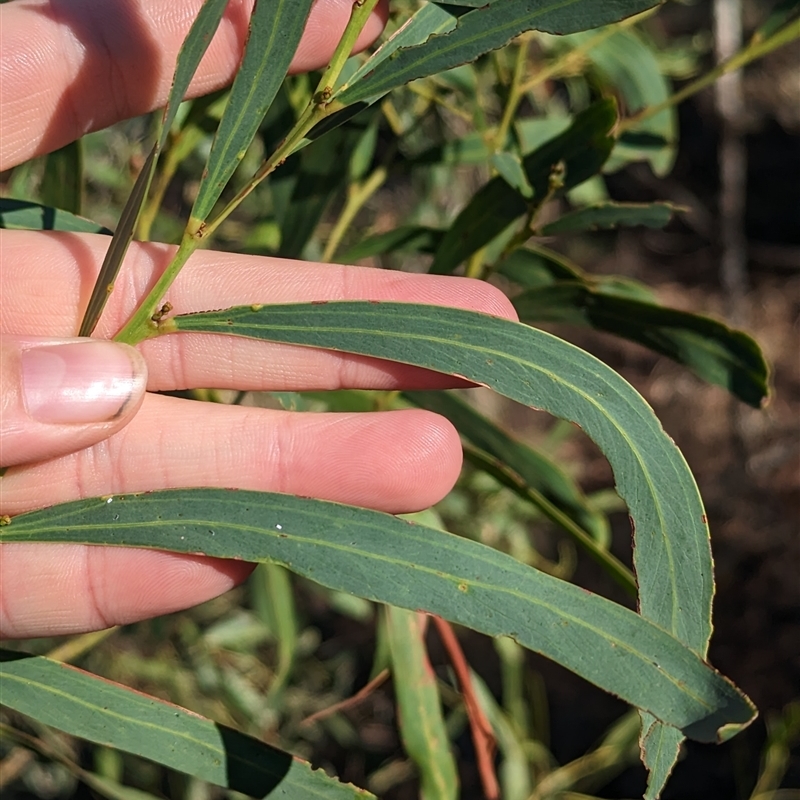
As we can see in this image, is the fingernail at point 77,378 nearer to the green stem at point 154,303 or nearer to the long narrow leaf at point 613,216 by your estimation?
the green stem at point 154,303

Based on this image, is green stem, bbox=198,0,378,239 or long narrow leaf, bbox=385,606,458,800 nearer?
green stem, bbox=198,0,378,239

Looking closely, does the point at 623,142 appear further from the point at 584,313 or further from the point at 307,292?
the point at 307,292

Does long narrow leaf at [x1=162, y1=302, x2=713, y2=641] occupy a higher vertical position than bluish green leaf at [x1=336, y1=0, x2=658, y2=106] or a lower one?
lower

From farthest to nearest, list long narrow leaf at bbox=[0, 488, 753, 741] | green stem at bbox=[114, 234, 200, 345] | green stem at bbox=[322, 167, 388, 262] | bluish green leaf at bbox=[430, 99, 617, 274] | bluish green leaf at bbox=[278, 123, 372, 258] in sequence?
1. green stem at bbox=[322, 167, 388, 262]
2. bluish green leaf at bbox=[278, 123, 372, 258]
3. bluish green leaf at bbox=[430, 99, 617, 274]
4. green stem at bbox=[114, 234, 200, 345]
5. long narrow leaf at bbox=[0, 488, 753, 741]

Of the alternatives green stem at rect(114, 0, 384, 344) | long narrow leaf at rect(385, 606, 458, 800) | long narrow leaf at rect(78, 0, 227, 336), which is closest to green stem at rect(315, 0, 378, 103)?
green stem at rect(114, 0, 384, 344)

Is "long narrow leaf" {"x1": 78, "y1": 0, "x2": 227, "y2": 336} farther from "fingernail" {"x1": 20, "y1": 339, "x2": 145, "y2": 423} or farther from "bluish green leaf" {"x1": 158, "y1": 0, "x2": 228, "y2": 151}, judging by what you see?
"fingernail" {"x1": 20, "y1": 339, "x2": 145, "y2": 423}

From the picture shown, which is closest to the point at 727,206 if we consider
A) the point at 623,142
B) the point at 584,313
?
the point at 623,142

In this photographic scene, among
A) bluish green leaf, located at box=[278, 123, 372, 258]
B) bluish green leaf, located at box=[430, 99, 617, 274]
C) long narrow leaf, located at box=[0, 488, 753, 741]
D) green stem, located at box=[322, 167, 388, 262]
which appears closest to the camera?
long narrow leaf, located at box=[0, 488, 753, 741]

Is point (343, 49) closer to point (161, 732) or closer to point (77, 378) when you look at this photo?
point (77, 378)
